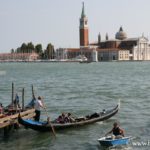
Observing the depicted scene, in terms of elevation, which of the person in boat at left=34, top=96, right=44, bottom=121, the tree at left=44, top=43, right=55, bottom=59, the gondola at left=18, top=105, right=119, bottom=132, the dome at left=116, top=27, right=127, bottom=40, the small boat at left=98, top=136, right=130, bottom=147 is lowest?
the small boat at left=98, top=136, right=130, bottom=147

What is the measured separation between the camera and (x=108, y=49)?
12769 cm

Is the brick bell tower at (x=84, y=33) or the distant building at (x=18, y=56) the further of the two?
the distant building at (x=18, y=56)

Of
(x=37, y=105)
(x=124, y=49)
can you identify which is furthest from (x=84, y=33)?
(x=37, y=105)

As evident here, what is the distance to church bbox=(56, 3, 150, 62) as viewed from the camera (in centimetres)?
12644

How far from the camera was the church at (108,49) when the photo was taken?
12644cm

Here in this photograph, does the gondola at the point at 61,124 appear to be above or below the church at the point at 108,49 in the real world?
below

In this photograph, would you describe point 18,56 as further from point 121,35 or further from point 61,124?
point 61,124

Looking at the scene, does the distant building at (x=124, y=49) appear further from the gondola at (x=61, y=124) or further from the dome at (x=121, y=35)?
the gondola at (x=61, y=124)

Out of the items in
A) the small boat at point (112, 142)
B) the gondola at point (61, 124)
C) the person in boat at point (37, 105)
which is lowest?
the small boat at point (112, 142)

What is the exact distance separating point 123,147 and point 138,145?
589 millimetres

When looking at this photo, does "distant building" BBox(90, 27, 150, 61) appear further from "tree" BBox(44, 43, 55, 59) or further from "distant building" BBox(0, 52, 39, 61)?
"distant building" BBox(0, 52, 39, 61)

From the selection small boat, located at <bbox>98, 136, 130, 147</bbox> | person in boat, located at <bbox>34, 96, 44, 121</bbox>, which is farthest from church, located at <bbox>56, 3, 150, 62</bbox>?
small boat, located at <bbox>98, 136, 130, 147</bbox>

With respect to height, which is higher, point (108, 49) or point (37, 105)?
point (108, 49)

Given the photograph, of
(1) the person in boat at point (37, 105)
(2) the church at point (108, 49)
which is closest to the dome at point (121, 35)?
(2) the church at point (108, 49)
